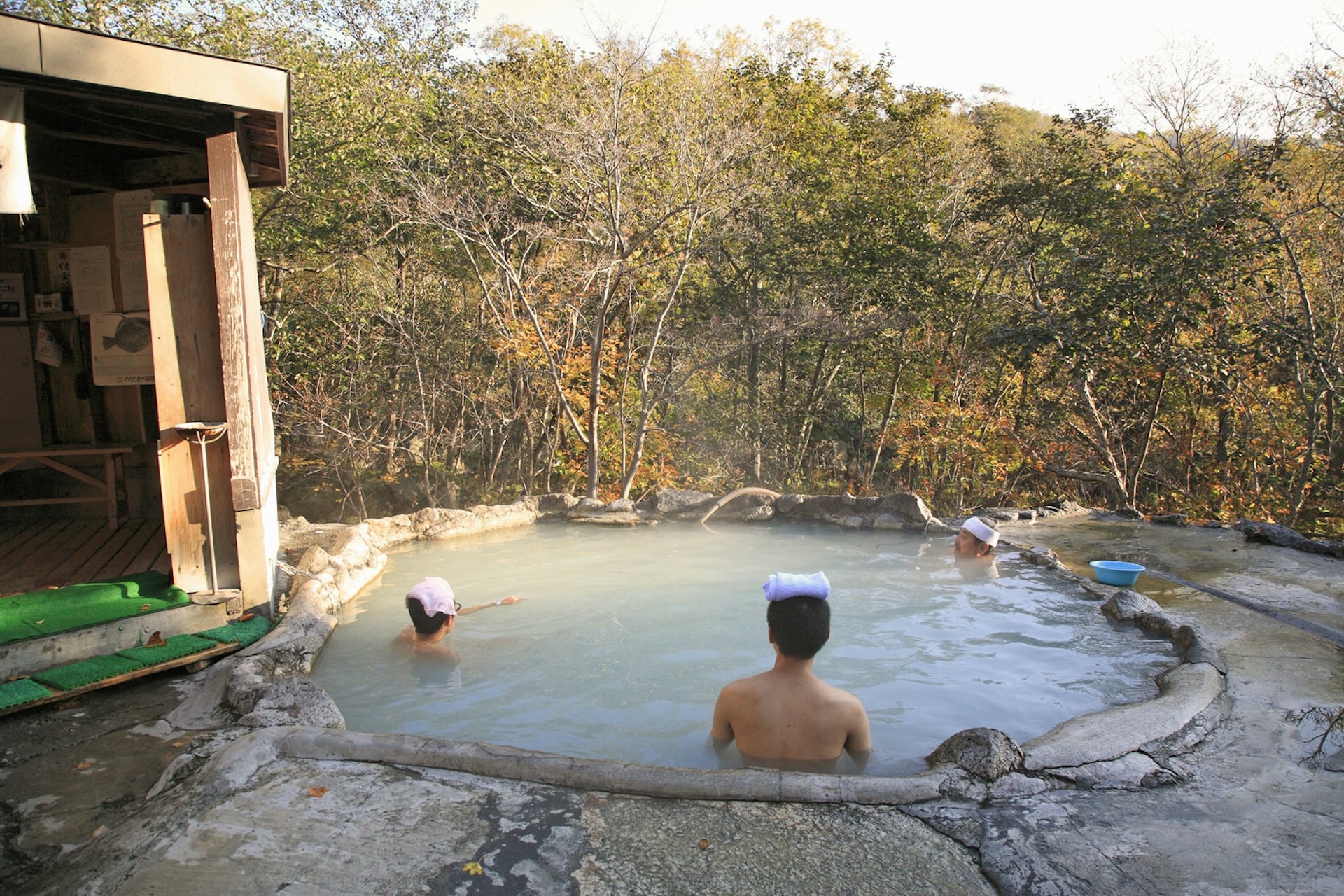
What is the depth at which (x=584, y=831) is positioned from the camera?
6.95 ft

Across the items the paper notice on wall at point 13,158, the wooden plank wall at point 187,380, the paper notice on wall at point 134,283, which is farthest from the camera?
the paper notice on wall at point 134,283

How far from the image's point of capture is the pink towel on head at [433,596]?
4.21 meters

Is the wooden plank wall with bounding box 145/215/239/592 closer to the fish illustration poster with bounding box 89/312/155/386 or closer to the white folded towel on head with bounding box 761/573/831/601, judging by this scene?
the fish illustration poster with bounding box 89/312/155/386

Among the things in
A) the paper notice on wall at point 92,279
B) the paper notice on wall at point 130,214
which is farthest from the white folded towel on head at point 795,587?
the paper notice on wall at point 92,279

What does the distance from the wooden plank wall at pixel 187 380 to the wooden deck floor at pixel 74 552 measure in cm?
24

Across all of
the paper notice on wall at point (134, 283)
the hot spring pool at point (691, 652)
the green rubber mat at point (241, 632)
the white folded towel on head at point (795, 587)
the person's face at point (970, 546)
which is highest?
the paper notice on wall at point (134, 283)

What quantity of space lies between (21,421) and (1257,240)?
10737 millimetres

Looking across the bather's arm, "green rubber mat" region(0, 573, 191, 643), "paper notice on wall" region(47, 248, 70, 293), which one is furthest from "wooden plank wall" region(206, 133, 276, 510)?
"paper notice on wall" region(47, 248, 70, 293)

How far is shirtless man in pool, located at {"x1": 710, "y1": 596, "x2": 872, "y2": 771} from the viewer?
9.07 feet

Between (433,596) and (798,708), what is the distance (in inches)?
87.4

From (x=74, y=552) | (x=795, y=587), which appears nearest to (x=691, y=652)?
(x=795, y=587)

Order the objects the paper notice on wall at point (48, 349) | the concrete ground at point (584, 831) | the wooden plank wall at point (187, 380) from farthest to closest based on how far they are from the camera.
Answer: the paper notice on wall at point (48, 349), the wooden plank wall at point (187, 380), the concrete ground at point (584, 831)

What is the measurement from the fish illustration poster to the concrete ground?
2490 millimetres

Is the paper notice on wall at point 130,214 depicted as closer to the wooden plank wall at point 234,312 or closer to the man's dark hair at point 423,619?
the wooden plank wall at point 234,312
